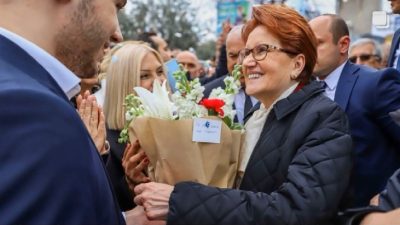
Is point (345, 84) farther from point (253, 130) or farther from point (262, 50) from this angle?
point (253, 130)

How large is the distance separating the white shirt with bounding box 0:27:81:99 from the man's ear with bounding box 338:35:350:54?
9.82 feet

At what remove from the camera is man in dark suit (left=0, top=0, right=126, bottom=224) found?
3.15 feet

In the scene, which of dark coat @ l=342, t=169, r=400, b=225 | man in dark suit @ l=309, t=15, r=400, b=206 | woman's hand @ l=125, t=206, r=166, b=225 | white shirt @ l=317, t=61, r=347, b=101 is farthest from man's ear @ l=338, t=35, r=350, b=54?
dark coat @ l=342, t=169, r=400, b=225

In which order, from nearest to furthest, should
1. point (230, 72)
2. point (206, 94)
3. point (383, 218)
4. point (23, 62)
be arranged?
point (23, 62)
point (383, 218)
point (206, 94)
point (230, 72)

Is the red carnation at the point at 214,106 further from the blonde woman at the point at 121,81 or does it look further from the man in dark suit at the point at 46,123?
the man in dark suit at the point at 46,123

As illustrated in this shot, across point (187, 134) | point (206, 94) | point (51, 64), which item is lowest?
point (206, 94)

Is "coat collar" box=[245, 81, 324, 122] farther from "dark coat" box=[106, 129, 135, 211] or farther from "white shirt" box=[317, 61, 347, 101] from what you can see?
"white shirt" box=[317, 61, 347, 101]

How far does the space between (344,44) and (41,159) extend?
3360mm

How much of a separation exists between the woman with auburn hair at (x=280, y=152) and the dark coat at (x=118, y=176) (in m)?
0.47

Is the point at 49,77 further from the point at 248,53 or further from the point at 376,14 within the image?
the point at 376,14

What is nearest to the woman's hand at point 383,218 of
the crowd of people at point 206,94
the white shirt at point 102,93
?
the crowd of people at point 206,94

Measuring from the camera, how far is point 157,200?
6.88 feet

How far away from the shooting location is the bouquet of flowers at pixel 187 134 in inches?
82.4

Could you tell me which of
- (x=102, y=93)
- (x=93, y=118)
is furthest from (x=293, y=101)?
(x=102, y=93)
